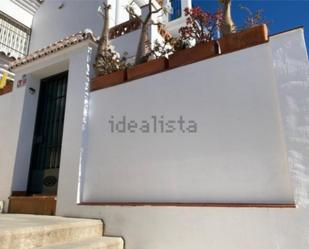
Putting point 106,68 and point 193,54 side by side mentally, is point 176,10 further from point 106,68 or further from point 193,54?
point 193,54

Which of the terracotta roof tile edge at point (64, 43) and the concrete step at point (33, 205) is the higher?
the terracotta roof tile edge at point (64, 43)

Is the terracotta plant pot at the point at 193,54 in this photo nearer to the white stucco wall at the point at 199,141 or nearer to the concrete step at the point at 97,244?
the white stucco wall at the point at 199,141

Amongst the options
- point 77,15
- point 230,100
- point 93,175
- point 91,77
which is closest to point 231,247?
point 230,100

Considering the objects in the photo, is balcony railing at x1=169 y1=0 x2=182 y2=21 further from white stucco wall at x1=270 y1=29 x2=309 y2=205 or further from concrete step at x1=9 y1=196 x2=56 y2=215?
concrete step at x1=9 y1=196 x2=56 y2=215

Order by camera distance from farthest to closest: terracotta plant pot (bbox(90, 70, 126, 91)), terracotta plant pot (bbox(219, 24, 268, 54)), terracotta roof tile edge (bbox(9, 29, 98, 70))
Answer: terracotta roof tile edge (bbox(9, 29, 98, 70)) < terracotta plant pot (bbox(90, 70, 126, 91)) < terracotta plant pot (bbox(219, 24, 268, 54))

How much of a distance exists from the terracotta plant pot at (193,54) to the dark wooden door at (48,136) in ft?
9.24

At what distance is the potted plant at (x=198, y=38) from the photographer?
3939 mm

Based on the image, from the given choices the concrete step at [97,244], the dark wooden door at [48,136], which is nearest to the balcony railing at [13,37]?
the dark wooden door at [48,136]

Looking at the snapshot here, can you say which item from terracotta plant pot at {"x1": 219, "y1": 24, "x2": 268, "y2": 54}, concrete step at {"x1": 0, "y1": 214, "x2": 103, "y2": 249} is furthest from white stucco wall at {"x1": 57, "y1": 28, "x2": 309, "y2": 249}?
concrete step at {"x1": 0, "y1": 214, "x2": 103, "y2": 249}

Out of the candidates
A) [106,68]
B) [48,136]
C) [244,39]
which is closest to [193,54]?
[244,39]

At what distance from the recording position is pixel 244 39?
365 centimetres

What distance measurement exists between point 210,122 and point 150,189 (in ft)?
4.18

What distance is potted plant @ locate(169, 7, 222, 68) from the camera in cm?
394

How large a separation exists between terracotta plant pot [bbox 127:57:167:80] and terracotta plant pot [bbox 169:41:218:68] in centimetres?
14
